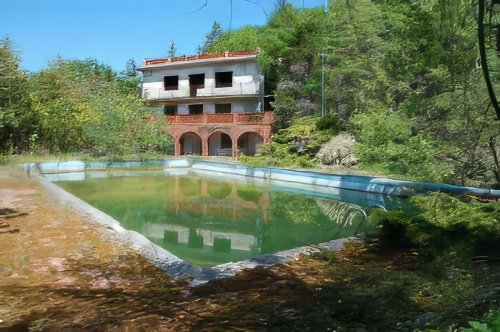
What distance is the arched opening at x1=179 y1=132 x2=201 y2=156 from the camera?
31406 mm

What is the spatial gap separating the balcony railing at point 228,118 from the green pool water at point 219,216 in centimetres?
1003

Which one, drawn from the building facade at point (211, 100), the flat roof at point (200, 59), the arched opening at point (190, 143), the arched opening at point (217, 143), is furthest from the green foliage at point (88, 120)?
the flat roof at point (200, 59)

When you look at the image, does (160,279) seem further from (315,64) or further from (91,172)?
(315,64)

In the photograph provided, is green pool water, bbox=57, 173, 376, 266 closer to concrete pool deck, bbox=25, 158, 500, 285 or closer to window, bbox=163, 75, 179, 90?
concrete pool deck, bbox=25, 158, 500, 285

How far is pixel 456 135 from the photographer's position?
11.0 meters

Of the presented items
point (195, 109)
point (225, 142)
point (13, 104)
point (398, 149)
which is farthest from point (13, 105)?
point (398, 149)

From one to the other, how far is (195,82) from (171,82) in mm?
2114

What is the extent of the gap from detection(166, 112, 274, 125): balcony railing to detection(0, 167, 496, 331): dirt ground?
20812 millimetres

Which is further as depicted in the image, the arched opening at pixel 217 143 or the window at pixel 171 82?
the window at pixel 171 82

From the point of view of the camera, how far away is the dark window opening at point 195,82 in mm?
32531

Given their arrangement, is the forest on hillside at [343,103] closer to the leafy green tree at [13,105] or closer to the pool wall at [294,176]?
the leafy green tree at [13,105]

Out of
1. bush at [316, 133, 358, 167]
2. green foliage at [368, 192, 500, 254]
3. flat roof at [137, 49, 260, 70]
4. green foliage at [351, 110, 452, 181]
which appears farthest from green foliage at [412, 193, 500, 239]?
flat roof at [137, 49, 260, 70]

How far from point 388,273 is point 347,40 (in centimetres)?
2130

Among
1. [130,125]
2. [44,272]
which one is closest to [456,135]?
[44,272]
